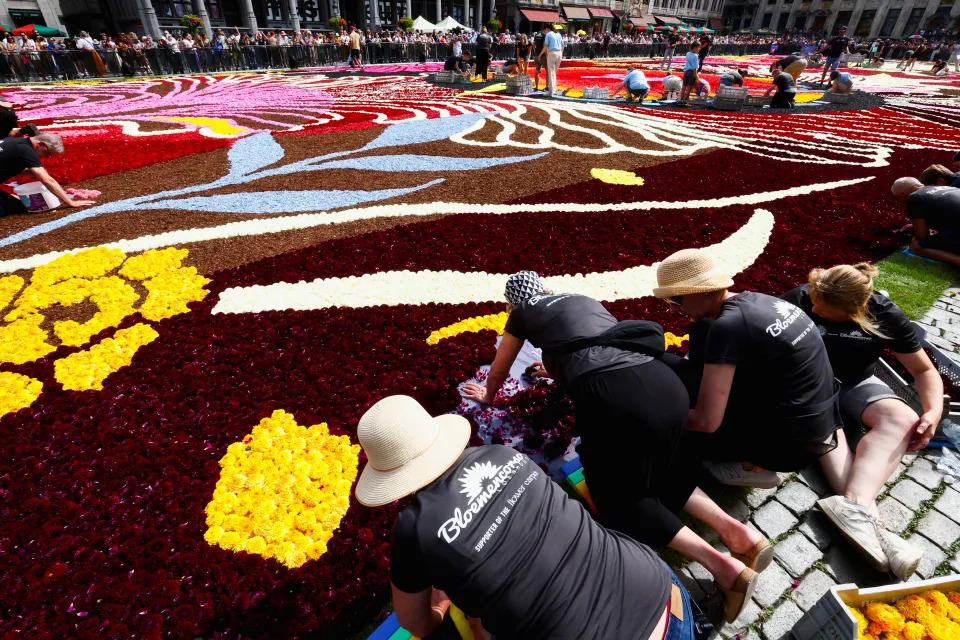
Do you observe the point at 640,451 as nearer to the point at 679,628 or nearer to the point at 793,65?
the point at 679,628

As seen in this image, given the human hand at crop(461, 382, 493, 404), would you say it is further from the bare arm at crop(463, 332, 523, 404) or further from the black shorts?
the black shorts

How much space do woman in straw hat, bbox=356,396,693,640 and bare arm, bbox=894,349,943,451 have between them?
89.9 inches

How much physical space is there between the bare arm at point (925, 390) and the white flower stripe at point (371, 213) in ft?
14.9

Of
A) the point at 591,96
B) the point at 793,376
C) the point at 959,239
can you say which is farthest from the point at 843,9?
the point at 793,376

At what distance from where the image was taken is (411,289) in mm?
5059

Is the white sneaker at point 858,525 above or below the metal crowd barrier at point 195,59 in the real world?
below

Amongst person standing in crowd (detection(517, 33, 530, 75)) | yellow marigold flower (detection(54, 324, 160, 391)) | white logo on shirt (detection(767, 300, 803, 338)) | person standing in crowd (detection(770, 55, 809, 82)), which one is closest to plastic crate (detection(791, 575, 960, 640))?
white logo on shirt (detection(767, 300, 803, 338))

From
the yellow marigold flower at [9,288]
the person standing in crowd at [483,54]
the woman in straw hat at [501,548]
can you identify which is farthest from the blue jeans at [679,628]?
the person standing in crowd at [483,54]

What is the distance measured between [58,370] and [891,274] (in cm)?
832

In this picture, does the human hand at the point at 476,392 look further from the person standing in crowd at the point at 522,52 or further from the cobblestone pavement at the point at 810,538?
the person standing in crowd at the point at 522,52

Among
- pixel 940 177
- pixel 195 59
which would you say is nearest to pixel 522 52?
pixel 195 59

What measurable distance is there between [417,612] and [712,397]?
6.21 feet

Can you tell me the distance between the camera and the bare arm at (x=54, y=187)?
21.2ft

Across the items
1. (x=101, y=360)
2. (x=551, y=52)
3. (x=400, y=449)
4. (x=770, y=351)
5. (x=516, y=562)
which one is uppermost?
(x=551, y=52)
